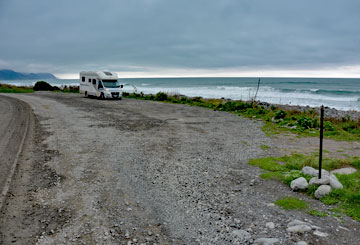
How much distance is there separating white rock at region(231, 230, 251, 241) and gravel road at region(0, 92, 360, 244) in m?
0.01

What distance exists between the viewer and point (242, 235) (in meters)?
4.09

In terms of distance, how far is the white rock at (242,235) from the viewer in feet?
13.2

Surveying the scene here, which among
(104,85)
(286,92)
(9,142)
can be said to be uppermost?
(104,85)

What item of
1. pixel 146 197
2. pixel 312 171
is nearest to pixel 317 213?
pixel 312 171

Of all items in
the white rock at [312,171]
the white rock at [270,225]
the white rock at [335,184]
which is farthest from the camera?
the white rock at [312,171]

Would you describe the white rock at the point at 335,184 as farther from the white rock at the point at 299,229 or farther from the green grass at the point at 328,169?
the white rock at the point at 299,229

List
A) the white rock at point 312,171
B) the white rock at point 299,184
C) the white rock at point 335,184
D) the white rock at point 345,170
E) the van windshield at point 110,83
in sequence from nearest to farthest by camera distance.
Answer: the white rock at point 335,184, the white rock at point 299,184, the white rock at point 312,171, the white rock at point 345,170, the van windshield at point 110,83

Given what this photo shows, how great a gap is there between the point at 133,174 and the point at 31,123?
27.6 feet

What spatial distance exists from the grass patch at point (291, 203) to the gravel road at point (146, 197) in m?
0.15

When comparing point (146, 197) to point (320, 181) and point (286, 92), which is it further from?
point (286, 92)

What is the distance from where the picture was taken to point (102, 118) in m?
15.3

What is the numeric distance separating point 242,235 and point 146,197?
2021 millimetres

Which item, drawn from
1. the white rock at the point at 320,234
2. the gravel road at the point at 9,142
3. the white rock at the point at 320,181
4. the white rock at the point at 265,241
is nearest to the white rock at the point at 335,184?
the white rock at the point at 320,181

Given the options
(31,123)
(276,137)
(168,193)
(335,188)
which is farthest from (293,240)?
(31,123)
